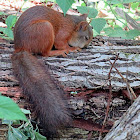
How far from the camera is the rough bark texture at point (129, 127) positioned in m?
0.98

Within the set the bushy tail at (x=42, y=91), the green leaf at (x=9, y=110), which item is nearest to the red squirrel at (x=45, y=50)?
the bushy tail at (x=42, y=91)

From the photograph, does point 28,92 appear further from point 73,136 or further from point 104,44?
point 104,44

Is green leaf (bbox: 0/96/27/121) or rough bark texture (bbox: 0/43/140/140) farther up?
green leaf (bbox: 0/96/27/121)

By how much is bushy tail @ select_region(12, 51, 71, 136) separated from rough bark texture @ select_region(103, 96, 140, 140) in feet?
1.33

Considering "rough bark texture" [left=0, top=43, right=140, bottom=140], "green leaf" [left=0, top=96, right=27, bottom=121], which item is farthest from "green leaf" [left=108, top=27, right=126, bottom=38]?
"green leaf" [left=0, top=96, right=27, bottom=121]

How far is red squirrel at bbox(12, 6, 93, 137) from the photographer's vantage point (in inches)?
56.7

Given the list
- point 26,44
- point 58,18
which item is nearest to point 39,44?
point 26,44

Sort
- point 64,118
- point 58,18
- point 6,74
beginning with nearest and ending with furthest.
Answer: point 64,118 → point 6,74 → point 58,18

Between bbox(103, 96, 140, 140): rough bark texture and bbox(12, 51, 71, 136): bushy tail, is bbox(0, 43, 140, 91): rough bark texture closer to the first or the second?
bbox(12, 51, 71, 136): bushy tail

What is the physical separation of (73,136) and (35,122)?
288 millimetres

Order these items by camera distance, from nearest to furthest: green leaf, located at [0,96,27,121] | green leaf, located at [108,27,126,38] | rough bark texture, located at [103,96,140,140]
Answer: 1. green leaf, located at [0,96,27,121]
2. rough bark texture, located at [103,96,140,140]
3. green leaf, located at [108,27,126,38]

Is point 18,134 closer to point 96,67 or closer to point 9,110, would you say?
point 9,110

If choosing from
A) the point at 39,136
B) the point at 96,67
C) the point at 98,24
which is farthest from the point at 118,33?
the point at 39,136

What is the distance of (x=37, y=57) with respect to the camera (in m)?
2.10
